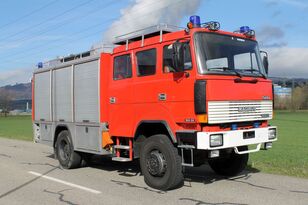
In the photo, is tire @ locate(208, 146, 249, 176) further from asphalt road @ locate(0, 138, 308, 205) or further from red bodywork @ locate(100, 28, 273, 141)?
red bodywork @ locate(100, 28, 273, 141)

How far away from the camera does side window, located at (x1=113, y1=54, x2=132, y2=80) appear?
9.49 meters

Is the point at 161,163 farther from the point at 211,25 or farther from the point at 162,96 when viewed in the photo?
the point at 211,25

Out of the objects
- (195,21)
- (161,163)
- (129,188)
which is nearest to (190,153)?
(161,163)

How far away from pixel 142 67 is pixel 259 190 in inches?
135

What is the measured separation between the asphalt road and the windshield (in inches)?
88.6

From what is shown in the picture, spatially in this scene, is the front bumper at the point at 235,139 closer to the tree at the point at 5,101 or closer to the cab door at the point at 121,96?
the cab door at the point at 121,96

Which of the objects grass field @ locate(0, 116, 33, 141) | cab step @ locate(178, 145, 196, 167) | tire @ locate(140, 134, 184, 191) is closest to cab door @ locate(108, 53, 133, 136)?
Answer: tire @ locate(140, 134, 184, 191)

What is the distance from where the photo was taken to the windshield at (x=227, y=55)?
26.3 ft

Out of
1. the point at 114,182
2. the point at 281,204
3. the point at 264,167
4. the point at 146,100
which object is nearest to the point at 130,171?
the point at 114,182

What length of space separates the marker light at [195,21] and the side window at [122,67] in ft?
6.17

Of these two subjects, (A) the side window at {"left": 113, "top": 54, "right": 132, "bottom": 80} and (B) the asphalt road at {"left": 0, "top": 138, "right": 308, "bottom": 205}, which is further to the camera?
(A) the side window at {"left": 113, "top": 54, "right": 132, "bottom": 80}

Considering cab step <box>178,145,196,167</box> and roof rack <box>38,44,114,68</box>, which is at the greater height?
roof rack <box>38,44,114,68</box>

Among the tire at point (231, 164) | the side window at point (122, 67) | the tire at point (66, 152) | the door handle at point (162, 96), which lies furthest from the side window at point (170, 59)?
the tire at point (66, 152)

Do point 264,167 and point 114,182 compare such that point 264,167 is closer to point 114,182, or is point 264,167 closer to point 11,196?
point 114,182
